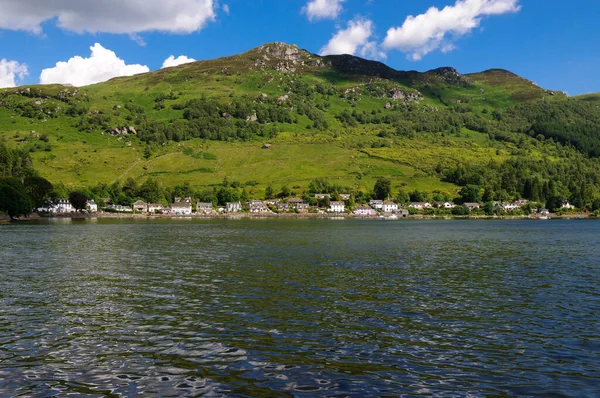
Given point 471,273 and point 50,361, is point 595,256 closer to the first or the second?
point 471,273

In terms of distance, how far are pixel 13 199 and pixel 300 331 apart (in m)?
154

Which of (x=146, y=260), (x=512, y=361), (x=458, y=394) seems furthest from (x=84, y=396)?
(x=146, y=260)

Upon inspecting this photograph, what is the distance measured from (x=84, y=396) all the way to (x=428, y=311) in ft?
59.3

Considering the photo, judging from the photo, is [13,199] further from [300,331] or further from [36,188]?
[300,331]

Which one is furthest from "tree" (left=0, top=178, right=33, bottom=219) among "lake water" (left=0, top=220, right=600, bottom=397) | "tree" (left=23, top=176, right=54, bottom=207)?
"lake water" (left=0, top=220, right=600, bottom=397)

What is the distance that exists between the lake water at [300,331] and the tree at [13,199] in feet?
397

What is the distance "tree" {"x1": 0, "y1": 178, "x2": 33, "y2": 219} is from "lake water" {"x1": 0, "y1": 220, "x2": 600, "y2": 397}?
121 metres

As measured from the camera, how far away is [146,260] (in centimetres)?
5134

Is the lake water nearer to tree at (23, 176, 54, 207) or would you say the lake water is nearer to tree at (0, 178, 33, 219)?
tree at (0, 178, 33, 219)

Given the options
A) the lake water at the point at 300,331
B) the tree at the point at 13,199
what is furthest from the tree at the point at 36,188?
the lake water at the point at 300,331

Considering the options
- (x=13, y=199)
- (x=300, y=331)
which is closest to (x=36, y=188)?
(x=13, y=199)

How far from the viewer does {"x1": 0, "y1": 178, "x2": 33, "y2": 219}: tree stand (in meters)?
146

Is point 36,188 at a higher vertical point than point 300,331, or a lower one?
→ higher

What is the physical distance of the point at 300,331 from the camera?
864 inches
